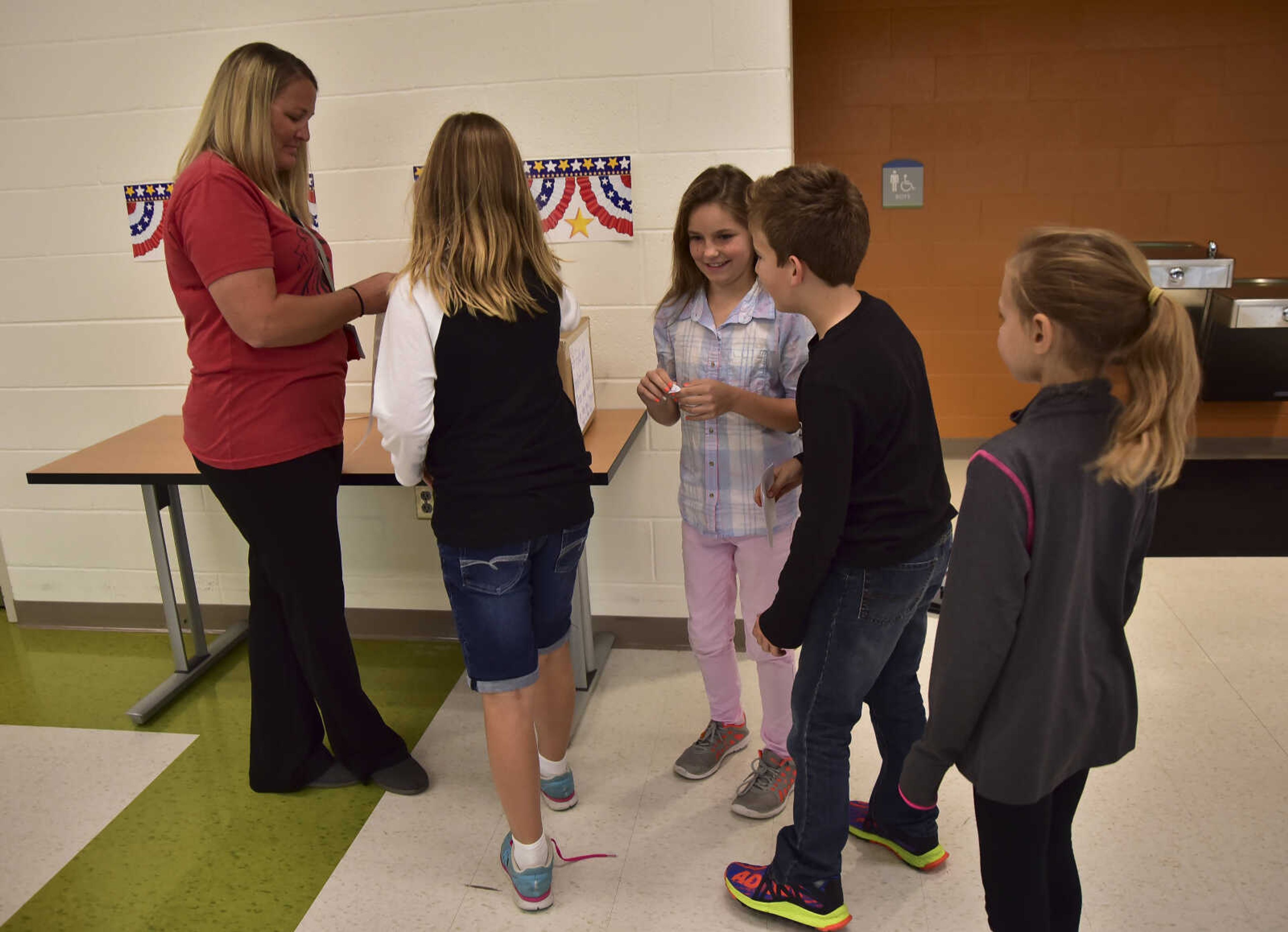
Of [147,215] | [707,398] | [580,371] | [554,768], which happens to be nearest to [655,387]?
[707,398]

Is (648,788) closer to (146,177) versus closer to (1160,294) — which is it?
(1160,294)

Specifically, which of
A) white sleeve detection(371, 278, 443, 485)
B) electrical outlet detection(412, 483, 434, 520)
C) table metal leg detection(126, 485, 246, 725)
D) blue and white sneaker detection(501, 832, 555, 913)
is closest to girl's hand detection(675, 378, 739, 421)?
white sleeve detection(371, 278, 443, 485)

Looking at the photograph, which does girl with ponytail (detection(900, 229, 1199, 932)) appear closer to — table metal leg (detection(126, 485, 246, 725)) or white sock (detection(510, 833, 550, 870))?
white sock (detection(510, 833, 550, 870))

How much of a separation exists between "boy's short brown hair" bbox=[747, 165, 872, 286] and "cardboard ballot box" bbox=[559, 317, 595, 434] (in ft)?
1.79

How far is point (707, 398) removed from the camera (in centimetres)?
195

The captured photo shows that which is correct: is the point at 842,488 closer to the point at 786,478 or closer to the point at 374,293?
the point at 786,478

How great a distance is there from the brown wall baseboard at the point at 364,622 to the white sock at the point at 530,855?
110cm

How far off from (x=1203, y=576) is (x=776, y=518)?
2023 millimetres

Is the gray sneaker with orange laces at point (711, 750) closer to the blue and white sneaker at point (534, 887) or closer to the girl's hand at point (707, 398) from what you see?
the blue and white sneaker at point (534, 887)

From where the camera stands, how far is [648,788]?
2375mm

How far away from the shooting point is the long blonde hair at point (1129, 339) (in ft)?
4.02

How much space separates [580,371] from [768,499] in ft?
2.39

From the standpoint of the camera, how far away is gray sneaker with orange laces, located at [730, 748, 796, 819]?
2236mm

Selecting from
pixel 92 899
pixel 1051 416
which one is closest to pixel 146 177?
pixel 92 899
